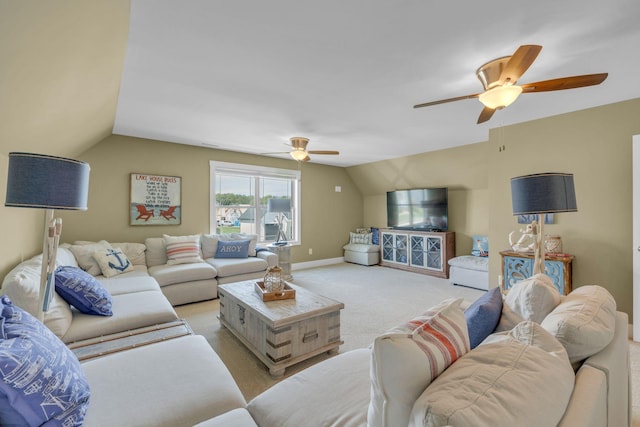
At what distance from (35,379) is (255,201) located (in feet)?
15.6

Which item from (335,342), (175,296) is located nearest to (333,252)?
(175,296)

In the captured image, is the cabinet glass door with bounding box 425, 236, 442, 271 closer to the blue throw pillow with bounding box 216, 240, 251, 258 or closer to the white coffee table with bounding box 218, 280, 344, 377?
the blue throw pillow with bounding box 216, 240, 251, 258

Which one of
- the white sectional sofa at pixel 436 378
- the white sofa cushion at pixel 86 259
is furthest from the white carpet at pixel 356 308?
the white sofa cushion at pixel 86 259

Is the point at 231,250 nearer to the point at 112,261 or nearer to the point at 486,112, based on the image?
the point at 112,261

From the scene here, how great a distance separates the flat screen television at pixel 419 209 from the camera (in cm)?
544

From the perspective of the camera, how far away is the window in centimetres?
511

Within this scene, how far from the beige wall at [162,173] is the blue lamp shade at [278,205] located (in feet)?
1.52

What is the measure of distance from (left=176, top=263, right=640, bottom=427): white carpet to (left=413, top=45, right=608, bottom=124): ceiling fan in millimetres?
2114

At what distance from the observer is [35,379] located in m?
0.90

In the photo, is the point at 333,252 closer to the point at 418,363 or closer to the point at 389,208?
the point at 389,208

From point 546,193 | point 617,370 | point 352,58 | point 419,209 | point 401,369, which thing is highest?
point 352,58

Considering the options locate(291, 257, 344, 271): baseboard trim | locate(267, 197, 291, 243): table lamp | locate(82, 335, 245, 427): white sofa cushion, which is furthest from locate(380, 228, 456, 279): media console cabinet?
locate(82, 335, 245, 427): white sofa cushion

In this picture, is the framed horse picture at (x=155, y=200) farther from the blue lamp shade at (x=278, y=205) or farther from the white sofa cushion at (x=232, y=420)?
the white sofa cushion at (x=232, y=420)

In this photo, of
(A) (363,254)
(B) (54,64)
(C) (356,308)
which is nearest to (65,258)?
(B) (54,64)
